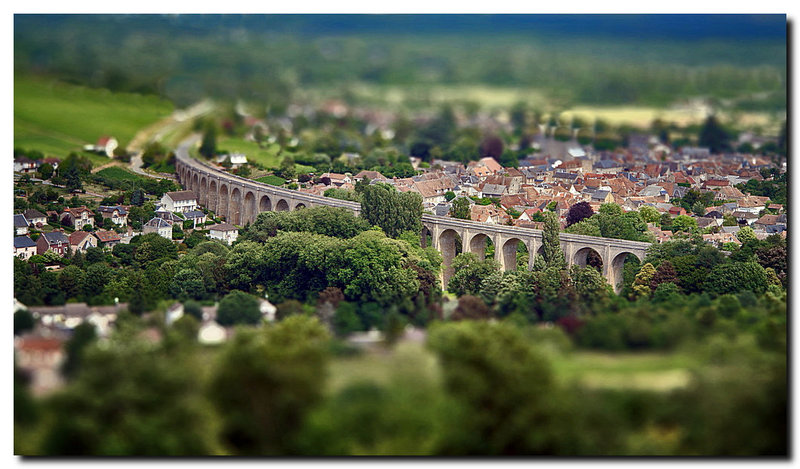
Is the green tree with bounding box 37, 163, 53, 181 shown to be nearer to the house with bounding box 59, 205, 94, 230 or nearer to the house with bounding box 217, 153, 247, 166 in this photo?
the house with bounding box 59, 205, 94, 230

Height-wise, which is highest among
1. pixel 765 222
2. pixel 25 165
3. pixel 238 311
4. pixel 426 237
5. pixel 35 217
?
pixel 25 165

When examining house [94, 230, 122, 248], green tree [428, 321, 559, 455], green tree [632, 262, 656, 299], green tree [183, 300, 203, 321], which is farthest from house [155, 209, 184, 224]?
green tree [428, 321, 559, 455]

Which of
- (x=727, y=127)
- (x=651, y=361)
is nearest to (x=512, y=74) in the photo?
(x=727, y=127)

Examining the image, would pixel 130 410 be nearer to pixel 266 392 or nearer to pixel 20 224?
pixel 266 392

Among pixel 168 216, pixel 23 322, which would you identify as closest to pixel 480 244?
pixel 168 216

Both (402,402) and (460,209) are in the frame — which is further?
(460,209)

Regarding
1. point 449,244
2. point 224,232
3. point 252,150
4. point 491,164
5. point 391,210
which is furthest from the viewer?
point 491,164

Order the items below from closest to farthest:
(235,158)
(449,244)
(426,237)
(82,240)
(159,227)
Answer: (82,240) < (159,227) < (426,237) < (449,244) < (235,158)
